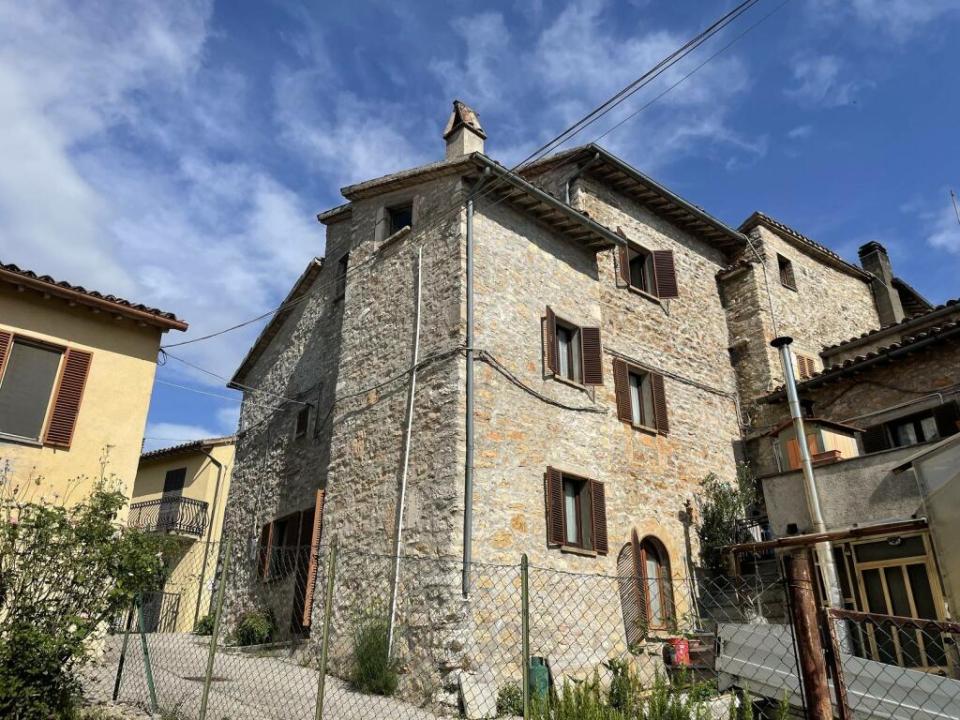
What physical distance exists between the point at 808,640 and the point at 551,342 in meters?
9.11

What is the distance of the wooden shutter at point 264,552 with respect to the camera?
14428 mm

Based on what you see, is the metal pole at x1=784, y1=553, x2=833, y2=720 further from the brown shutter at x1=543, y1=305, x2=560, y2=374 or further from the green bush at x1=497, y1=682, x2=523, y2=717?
the brown shutter at x1=543, y1=305, x2=560, y2=374

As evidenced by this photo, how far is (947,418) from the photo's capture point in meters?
13.6

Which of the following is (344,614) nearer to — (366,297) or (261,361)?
(366,297)

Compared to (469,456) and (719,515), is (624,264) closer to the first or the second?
(719,515)

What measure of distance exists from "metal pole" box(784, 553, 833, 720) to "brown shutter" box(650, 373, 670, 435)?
1105cm

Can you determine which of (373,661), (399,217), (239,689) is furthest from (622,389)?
(239,689)

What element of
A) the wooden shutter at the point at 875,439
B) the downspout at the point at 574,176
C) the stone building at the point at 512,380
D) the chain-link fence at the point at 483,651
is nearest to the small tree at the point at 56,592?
the chain-link fence at the point at 483,651

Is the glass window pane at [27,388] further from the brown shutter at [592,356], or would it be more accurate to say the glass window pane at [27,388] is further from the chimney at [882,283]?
the chimney at [882,283]

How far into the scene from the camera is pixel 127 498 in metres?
8.98

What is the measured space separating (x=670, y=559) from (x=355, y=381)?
6.86 meters

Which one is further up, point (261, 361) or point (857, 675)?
point (261, 361)

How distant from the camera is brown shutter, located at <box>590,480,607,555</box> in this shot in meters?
11.8

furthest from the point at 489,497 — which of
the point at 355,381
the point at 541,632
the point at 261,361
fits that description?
the point at 261,361
